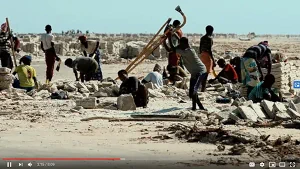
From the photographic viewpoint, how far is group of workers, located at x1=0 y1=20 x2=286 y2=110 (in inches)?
490

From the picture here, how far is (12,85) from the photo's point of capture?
15.8m

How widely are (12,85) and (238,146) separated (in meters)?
8.03

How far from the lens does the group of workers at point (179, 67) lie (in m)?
12.5

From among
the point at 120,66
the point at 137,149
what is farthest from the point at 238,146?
the point at 120,66

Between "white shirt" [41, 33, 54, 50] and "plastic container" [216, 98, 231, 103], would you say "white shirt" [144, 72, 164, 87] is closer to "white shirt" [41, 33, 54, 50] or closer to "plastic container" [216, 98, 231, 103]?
"plastic container" [216, 98, 231, 103]

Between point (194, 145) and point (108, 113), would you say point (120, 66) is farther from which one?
point (194, 145)

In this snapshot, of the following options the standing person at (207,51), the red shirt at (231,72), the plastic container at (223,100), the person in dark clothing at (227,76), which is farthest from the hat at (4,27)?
the plastic container at (223,100)

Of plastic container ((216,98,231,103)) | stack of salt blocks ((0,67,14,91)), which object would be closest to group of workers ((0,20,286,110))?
stack of salt blocks ((0,67,14,91))

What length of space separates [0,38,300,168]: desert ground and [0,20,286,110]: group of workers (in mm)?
492

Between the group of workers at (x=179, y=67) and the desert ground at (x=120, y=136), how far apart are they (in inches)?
19.4

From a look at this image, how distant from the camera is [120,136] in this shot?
33.1 ft

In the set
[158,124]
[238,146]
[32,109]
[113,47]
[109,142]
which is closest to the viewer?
[238,146]

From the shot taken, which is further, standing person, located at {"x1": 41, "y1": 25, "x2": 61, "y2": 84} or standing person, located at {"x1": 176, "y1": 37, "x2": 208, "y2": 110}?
standing person, located at {"x1": 41, "y1": 25, "x2": 61, "y2": 84}

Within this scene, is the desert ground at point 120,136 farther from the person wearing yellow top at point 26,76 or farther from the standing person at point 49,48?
the standing person at point 49,48
